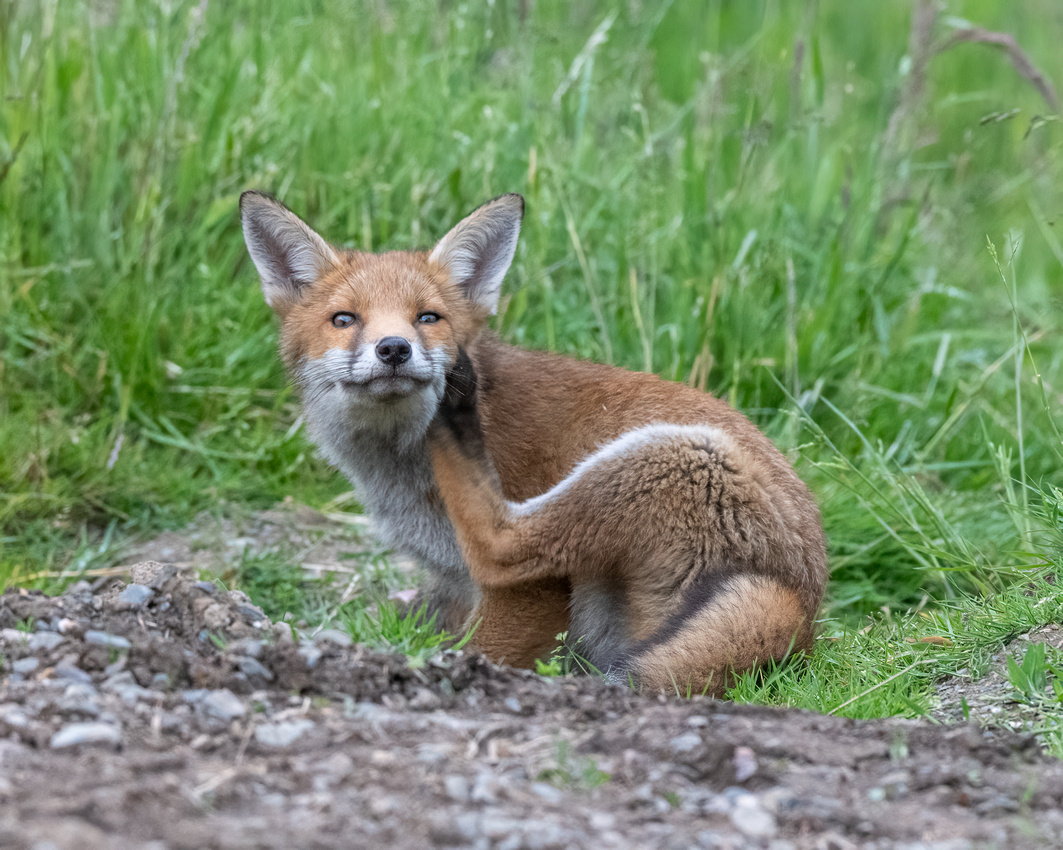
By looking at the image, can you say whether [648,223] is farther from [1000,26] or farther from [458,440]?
[1000,26]

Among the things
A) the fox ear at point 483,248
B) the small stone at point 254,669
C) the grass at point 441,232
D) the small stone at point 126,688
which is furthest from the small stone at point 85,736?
the fox ear at point 483,248

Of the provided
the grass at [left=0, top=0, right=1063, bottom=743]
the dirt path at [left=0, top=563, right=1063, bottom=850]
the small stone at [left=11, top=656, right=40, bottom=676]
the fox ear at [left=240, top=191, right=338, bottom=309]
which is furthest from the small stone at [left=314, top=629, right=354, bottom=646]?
the fox ear at [left=240, top=191, right=338, bottom=309]

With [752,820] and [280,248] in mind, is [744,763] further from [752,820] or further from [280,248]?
[280,248]

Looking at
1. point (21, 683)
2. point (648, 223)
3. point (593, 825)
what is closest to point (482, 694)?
point (593, 825)

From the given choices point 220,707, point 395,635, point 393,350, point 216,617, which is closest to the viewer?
point 220,707

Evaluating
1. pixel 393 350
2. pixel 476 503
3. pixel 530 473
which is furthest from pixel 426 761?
pixel 530 473

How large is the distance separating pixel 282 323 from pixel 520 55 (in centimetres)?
292

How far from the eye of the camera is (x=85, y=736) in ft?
7.90

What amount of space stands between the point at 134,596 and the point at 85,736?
42.0 inches

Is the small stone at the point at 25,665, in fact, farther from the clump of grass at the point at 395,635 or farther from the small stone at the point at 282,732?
the clump of grass at the point at 395,635

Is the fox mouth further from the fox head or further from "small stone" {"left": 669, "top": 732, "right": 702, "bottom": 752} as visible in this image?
"small stone" {"left": 669, "top": 732, "right": 702, "bottom": 752}

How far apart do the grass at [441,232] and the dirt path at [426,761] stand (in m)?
1.86

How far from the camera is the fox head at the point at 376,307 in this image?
4043mm

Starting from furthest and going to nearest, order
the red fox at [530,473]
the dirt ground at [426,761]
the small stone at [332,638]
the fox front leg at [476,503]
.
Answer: the fox front leg at [476,503] → the red fox at [530,473] → the small stone at [332,638] → the dirt ground at [426,761]
